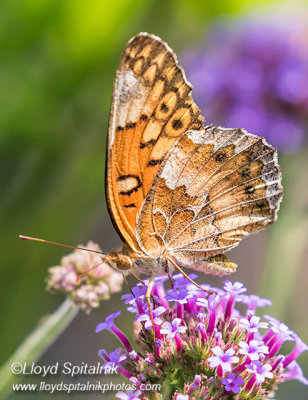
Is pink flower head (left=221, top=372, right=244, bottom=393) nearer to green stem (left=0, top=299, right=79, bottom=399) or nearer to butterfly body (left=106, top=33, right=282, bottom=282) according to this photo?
butterfly body (left=106, top=33, right=282, bottom=282)

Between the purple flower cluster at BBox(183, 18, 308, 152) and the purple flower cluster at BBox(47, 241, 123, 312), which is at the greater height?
the purple flower cluster at BBox(183, 18, 308, 152)

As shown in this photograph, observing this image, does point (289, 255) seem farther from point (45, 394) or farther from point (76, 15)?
point (76, 15)

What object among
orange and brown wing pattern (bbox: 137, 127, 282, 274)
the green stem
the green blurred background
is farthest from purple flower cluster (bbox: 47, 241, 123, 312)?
the green blurred background

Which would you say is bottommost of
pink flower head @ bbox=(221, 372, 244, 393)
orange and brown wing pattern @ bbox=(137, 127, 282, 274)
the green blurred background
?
pink flower head @ bbox=(221, 372, 244, 393)

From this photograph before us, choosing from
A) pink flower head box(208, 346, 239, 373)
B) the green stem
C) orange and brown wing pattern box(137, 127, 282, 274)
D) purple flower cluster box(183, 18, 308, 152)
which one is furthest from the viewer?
purple flower cluster box(183, 18, 308, 152)

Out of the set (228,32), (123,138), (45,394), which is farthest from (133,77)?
(228,32)

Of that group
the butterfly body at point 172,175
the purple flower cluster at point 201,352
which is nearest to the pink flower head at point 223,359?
the purple flower cluster at point 201,352

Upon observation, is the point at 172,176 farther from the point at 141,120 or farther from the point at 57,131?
the point at 57,131
